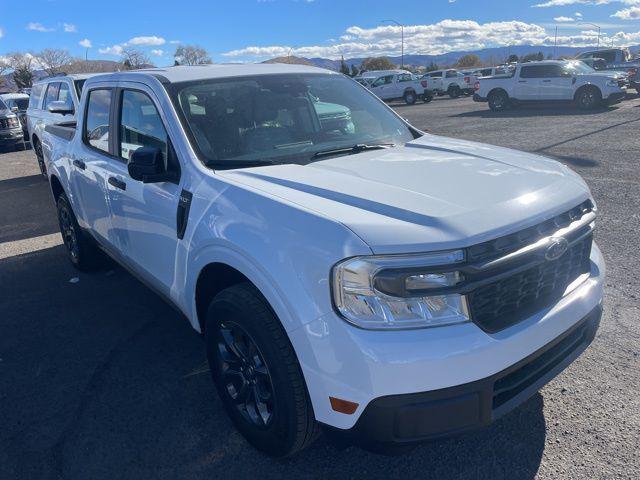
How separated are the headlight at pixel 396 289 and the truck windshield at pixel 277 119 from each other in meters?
1.22

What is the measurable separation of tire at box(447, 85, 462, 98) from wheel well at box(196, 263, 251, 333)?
32610mm

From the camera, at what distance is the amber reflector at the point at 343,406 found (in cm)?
215

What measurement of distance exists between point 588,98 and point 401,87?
12840 millimetres

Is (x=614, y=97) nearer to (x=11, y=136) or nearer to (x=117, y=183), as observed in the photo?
(x=117, y=183)

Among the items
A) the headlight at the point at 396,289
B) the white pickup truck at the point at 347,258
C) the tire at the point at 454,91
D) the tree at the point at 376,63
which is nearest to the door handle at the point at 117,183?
the white pickup truck at the point at 347,258

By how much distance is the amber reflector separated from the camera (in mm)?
2150

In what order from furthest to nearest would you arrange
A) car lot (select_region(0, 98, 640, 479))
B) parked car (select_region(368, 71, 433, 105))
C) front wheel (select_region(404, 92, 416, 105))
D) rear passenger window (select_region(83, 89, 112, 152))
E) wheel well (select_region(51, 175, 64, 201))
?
front wheel (select_region(404, 92, 416, 105)) → parked car (select_region(368, 71, 433, 105)) → wheel well (select_region(51, 175, 64, 201)) → rear passenger window (select_region(83, 89, 112, 152)) → car lot (select_region(0, 98, 640, 479))

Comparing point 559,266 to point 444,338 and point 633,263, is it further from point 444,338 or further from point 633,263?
point 633,263

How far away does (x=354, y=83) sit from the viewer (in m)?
4.40

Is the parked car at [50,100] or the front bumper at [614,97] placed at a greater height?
the parked car at [50,100]

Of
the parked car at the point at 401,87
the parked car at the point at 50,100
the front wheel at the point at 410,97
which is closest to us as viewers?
the parked car at the point at 50,100

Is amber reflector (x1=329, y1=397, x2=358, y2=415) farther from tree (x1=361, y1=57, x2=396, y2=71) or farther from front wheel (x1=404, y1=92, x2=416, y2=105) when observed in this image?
tree (x1=361, y1=57, x2=396, y2=71)

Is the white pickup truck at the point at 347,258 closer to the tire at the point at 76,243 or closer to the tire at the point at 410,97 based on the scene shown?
the tire at the point at 76,243

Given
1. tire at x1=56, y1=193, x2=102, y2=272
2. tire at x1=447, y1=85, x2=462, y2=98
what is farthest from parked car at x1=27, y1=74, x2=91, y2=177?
tire at x1=447, y1=85, x2=462, y2=98
